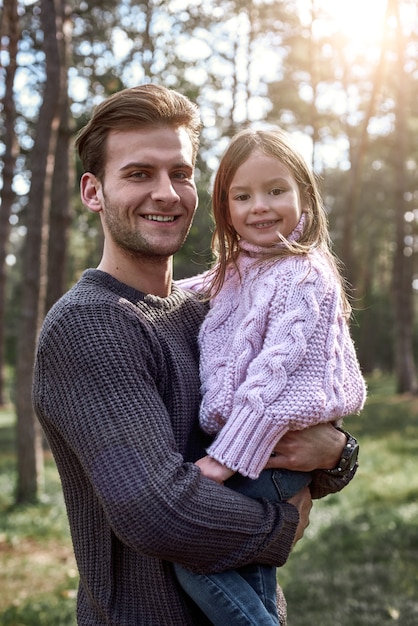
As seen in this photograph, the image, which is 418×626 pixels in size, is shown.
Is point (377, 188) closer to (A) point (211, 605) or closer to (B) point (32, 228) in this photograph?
(B) point (32, 228)

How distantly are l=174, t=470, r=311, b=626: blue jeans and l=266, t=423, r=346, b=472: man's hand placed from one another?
0.26 feet

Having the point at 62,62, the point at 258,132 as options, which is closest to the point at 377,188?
the point at 62,62

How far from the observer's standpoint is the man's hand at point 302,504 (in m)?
2.36

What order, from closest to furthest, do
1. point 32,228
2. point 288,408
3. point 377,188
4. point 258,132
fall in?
point 288,408 < point 258,132 < point 32,228 < point 377,188

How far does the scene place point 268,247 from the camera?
2.72 metres

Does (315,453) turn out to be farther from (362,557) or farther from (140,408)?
(362,557)

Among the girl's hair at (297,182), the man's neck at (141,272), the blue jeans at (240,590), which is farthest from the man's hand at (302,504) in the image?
the man's neck at (141,272)

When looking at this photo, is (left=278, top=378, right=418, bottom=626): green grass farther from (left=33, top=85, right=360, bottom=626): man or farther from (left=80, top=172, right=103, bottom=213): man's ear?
(left=80, top=172, right=103, bottom=213): man's ear

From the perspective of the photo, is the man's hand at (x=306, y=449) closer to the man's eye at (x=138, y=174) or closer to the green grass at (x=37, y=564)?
→ the man's eye at (x=138, y=174)

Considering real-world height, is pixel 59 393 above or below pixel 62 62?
below

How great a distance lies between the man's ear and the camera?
8.39 ft

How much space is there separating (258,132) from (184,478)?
140cm

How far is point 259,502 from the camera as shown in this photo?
2.22 m

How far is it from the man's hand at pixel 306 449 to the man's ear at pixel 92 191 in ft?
3.34
